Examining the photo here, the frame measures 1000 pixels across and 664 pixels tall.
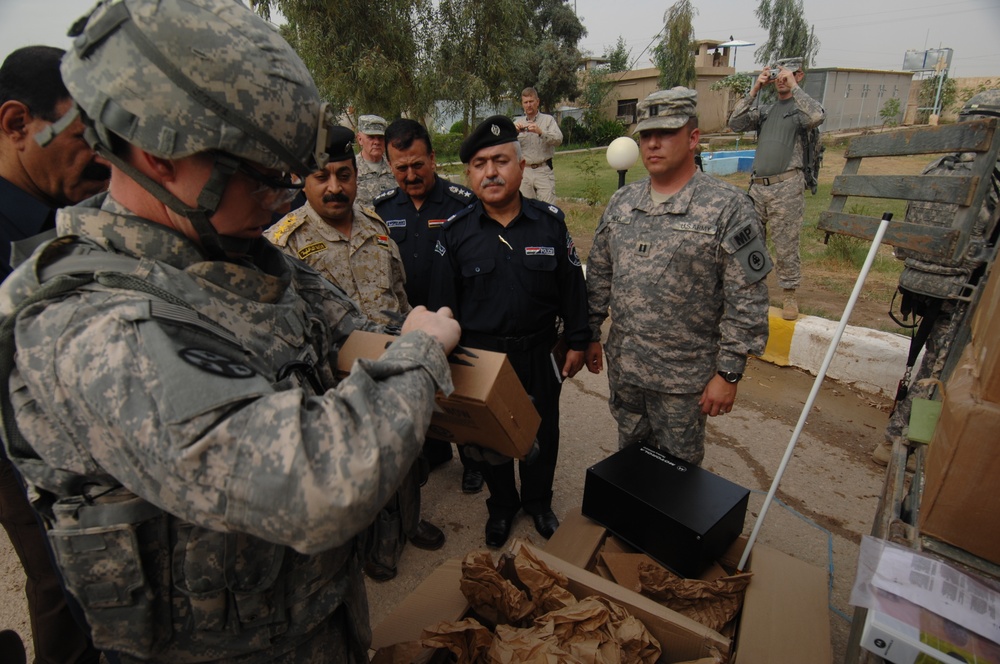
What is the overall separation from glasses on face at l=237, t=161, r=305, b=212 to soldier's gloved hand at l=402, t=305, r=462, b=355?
0.35 m

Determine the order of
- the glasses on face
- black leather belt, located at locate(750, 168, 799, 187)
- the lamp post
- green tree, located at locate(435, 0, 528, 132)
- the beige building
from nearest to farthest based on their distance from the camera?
the glasses on face → the lamp post → black leather belt, located at locate(750, 168, 799, 187) → green tree, located at locate(435, 0, 528, 132) → the beige building

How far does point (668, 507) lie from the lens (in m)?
2.06

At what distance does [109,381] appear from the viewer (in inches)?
29.9

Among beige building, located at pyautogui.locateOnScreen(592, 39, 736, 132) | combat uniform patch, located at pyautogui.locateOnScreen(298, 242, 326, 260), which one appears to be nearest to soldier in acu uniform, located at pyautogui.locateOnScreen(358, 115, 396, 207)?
combat uniform patch, located at pyautogui.locateOnScreen(298, 242, 326, 260)

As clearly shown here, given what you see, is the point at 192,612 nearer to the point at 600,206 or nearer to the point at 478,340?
the point at 478,340

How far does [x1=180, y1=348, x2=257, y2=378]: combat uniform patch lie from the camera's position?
80 centimetres

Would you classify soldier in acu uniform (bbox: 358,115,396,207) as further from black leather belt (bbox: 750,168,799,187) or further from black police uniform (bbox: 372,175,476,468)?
black leather belt (bbox: 750,168,799,187)

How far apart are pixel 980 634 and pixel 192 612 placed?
1647 millimetres

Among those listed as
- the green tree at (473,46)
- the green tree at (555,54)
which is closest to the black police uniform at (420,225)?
the green tree at (473,46)

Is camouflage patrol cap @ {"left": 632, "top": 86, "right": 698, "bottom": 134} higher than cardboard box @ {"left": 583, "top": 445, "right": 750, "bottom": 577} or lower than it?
higher

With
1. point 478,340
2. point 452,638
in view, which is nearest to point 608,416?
point 478,340

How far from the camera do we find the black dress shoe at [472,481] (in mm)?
3287

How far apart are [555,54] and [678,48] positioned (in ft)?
22.2

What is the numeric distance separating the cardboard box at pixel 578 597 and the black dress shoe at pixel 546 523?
→ 1027mm
